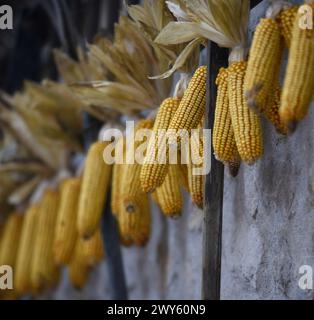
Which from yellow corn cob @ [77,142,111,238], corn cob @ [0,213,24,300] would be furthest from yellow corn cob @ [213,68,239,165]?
corn cob @ [0,213,24,300]

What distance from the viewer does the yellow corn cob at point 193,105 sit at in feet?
6.02

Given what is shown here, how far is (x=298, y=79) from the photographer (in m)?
1.57

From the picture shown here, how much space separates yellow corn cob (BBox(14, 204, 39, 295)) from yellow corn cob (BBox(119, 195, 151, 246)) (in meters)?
0.83

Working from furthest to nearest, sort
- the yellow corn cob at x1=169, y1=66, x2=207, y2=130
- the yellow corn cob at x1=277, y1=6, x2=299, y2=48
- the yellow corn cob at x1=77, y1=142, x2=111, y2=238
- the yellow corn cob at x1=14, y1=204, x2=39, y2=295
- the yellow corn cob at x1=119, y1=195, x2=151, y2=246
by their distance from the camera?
the yellow corn cob at x1=14, y1=204, x2=39, y2=295 → the yellow corn cob at x1=77, y1=142, x2=111, y2=238 → the yellow corn cob at x1=119, y1=195, x2=151, y2=246 → the yellow corn cob at x1=169, y1=66, x2=207, y2=130 → the yellow corn cob at x1=277, y1=6, x2=299, y2=48

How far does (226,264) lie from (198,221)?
26 centimetres

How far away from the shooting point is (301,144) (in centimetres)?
193

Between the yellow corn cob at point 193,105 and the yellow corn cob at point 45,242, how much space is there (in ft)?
4.26

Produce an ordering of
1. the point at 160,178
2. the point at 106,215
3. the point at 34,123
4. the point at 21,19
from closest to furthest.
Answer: the point at 160,178 → the point at 106,215 → the point at 34,123 → the point at 21,19

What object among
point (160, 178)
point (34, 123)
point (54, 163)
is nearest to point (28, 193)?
point (54, 163)

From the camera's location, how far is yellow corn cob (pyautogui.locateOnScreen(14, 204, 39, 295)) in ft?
10.2

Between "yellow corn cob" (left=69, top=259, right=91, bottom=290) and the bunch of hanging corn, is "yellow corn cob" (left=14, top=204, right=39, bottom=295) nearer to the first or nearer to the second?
"yellow corn cob" (left=69, top=259, right=91, bottom=290)

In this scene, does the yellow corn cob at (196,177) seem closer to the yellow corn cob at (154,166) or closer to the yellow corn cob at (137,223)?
the yellow corn cob at (154,166)
